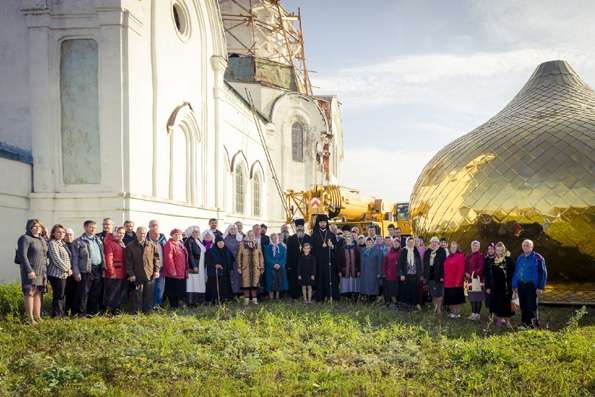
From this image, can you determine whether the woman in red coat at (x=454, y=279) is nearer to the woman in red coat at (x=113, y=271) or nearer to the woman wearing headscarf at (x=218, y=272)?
the woman wearing headscarf at (x=218, y=272)

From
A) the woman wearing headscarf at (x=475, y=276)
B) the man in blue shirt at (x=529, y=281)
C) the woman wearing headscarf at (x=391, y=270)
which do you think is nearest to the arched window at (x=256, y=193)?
the woman wearing headscarf at (x=391, y=270)

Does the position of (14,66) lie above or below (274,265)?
above

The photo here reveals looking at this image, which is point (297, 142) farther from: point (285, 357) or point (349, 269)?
point (285, 357)

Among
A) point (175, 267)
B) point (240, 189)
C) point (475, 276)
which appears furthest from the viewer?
point (240, 189)

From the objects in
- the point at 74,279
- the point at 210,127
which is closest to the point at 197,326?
the point at 74,279

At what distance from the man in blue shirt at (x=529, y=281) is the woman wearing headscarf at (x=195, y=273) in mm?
5449

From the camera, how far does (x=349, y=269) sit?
34.2ft

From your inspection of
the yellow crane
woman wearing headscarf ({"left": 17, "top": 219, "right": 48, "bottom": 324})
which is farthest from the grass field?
the yellow crane

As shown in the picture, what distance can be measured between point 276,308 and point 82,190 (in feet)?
17.5

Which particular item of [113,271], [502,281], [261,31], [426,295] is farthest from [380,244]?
[261,31]

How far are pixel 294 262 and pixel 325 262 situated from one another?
678mm

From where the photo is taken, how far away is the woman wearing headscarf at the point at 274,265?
10.0 m

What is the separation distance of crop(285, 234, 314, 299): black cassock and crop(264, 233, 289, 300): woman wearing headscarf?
223 millimetres

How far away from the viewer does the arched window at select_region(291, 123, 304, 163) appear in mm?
26078
